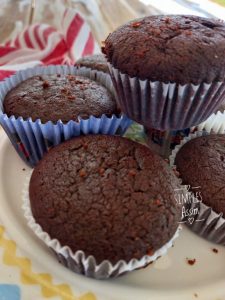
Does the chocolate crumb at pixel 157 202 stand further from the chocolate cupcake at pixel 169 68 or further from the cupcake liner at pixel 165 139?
the cupcake liner at pixel 165 139

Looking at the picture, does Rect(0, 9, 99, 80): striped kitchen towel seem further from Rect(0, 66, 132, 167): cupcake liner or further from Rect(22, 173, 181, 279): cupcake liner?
Rect(22, 173, 181, 279): cupcake liner

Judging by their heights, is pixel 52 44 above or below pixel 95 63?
below

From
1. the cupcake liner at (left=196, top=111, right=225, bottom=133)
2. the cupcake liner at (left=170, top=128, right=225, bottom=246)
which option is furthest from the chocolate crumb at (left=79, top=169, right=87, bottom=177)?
the cupcake liner at (left=196, top=111, right=225, bottom=133)

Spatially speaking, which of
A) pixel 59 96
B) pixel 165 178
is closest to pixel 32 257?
pixel 165 178

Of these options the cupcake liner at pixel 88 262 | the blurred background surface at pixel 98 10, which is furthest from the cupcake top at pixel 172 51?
the blurred background surface at pixel 98 10

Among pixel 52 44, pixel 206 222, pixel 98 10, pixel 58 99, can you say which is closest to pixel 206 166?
pixel 206 222

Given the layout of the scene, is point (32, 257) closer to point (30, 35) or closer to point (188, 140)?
point (188, 140)

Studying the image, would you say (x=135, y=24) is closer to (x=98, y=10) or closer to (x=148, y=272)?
(x=148, y=272)

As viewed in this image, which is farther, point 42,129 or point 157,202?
point 42,129
